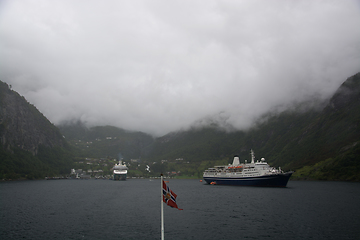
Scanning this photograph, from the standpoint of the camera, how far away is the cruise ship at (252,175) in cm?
12462

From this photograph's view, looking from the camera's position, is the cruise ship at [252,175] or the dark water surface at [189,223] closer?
the dark water surface at [189,223]

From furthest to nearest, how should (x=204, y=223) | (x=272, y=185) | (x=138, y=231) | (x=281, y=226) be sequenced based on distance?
1. (x=272, y=185)
2. (x=204, y=223)
3. (x=281, y=226)
4. (x=138, y=231)

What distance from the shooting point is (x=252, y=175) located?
135 meters

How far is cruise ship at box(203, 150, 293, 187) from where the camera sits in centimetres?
12462

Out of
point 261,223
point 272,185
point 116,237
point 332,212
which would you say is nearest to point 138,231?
point 116,237

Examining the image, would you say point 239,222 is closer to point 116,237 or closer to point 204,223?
point 204,223

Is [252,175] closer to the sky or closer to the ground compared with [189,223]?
closer to the sky

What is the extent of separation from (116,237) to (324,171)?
211778 mm

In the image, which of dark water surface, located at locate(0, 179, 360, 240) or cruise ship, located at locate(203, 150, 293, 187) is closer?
dark water surface, located at locate(0, 179, 360, 240)

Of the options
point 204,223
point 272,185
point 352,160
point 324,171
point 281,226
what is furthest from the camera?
point 324,171

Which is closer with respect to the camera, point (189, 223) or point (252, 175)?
point (189, 223)

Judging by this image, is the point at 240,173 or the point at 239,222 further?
the point at 240,173

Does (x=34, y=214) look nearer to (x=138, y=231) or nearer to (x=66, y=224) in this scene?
(x=66, y=224)

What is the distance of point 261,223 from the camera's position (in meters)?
46.3
